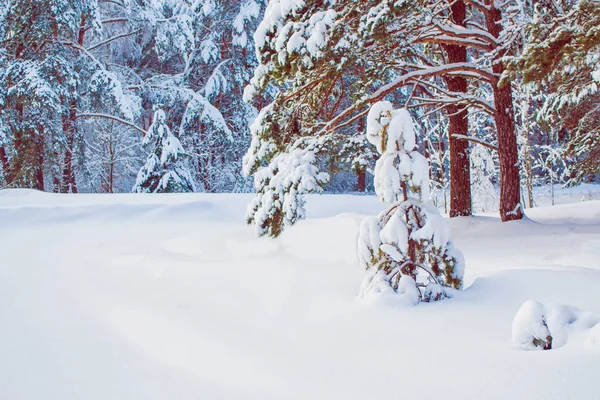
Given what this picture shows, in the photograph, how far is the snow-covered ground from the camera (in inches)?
101

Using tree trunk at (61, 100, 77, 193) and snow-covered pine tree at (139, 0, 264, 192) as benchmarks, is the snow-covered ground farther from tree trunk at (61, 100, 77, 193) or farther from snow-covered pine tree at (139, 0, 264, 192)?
snow-covered pine tree at (139, 0, 264, 192)

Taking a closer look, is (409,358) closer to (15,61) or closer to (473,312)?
(473,312)

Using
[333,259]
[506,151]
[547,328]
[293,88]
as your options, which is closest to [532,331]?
[547,328]

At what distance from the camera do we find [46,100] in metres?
13.2

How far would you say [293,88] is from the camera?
6.84 m

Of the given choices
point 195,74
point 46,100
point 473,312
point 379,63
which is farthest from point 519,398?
point 195,74

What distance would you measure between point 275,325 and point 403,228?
4.17 feet

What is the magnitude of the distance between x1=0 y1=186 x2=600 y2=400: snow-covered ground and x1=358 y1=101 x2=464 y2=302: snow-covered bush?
0.86ft

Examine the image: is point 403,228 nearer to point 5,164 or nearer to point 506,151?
point 506,151

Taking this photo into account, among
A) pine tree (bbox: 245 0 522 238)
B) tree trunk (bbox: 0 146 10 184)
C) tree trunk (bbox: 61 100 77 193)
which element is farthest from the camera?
tree trunk (bbox: 61 100 77 193)

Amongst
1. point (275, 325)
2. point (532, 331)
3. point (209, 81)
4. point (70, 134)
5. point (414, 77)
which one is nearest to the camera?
point (532, 331)

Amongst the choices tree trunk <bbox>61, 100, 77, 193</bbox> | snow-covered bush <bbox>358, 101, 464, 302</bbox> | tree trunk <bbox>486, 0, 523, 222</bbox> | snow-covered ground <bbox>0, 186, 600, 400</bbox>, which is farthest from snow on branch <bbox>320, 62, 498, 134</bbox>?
tree trunk <bbox>61, 100, 77, 193</bbox>

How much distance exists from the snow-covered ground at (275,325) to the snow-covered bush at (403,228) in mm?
261

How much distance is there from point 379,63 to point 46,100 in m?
10.3
